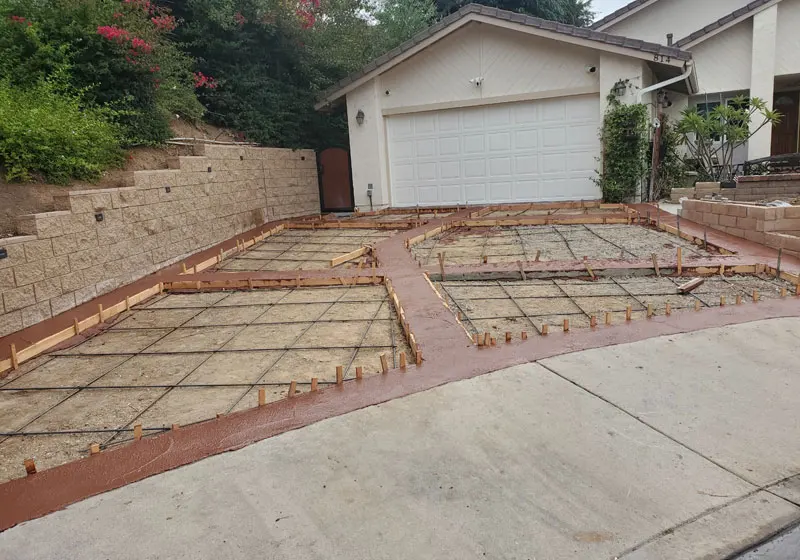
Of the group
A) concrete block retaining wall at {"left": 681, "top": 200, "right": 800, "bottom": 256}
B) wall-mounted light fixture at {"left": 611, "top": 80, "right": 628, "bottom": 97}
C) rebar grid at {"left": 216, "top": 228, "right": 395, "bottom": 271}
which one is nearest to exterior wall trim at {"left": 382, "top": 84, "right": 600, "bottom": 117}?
wall-mounted light fixture at {"left": 611, "top": 80, "right": 628, "bottom": 97}

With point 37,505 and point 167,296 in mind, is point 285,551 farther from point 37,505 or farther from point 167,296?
point 167,296

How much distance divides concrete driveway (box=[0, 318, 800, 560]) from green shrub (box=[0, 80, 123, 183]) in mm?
5091

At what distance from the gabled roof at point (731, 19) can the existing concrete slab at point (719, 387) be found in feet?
35.5

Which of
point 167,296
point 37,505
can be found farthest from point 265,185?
point 37,505

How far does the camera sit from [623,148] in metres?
11.0

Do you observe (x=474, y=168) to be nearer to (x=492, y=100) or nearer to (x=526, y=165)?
(x=526, y=165)

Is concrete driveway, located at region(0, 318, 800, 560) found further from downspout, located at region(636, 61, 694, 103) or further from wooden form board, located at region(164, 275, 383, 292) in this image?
downspout, located at region(636, 61, 694, 103)

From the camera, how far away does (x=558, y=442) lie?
2.74m

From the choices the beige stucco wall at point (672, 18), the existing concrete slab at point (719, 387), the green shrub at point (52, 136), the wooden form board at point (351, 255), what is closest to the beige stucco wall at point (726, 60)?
the beige stucco wall at point (672, 18)

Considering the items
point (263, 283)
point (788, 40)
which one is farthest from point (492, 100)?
point (263, 283)

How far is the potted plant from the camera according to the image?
11297 millimetres

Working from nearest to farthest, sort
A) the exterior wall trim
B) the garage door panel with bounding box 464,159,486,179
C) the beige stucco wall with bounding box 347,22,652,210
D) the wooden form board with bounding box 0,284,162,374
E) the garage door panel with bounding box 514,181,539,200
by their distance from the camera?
the wooden form board with bounding box 0,284,162,374
the beige stucco wall with bounding box 347,22,652,210
the exterior wall trim
the garage door panel with bounding box 514,181,539,200
the garage door panel with bounding box 464,159,486,179

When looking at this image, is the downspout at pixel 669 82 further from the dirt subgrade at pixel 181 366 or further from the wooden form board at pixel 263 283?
the dirt subgrade at pixel 181 366

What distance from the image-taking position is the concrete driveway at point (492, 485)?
2.11m
